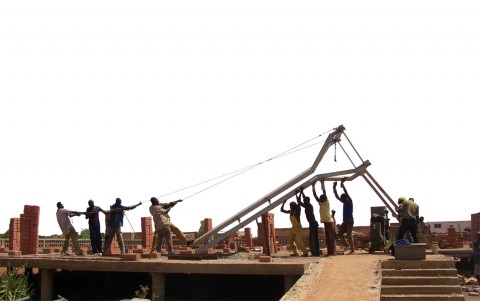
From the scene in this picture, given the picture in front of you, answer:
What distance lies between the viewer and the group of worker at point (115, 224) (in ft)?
48.5

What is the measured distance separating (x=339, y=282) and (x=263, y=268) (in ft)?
7.26

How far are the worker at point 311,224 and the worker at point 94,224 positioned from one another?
17.4ft

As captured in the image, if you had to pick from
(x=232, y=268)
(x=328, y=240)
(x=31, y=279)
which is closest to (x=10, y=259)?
(x=31, y=279)

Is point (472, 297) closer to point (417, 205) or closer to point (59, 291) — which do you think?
point (417, 205)

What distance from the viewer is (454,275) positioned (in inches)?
392

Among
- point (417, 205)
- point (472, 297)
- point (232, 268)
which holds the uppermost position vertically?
point (417, 205)

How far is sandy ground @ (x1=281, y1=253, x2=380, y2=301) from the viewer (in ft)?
28.3

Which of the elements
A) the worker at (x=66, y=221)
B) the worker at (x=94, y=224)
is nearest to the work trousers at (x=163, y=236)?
the worker at (x=94, y=224)

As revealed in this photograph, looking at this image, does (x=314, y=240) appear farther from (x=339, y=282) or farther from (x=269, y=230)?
(x=269, y=230)

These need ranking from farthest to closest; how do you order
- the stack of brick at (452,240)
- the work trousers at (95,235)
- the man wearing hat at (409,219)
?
1. the stack of brick at (452,240)
2. the work trousers at (95,235)
3. the man wearing hat at (409,219)

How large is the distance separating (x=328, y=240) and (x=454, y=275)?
3.81m

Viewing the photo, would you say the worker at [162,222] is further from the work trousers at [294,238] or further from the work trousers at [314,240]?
the work trousers at [314,240]

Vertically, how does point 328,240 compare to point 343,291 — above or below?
above

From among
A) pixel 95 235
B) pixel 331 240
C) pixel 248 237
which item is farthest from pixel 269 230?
pixel 95 235
